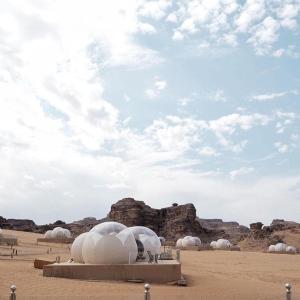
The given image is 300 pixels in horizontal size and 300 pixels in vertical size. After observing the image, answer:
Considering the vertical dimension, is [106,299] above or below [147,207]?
below

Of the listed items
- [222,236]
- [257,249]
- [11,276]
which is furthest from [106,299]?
[222,236]

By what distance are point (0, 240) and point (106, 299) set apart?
127 ft

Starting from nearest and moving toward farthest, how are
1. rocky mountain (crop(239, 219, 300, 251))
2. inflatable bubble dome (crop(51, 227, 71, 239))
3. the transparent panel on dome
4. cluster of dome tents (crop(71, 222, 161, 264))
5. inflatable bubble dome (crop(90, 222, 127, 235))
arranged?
cluster of dome tents (crop(71, 222, 161, 264))
the transparent panel on dome
inflatable bubble dome (crop(90, 222, 127, 235))
inflatable bubble dome (crop(51, 227, 71, 239))
rocky mountain (crop(239, 219, 300, 251))

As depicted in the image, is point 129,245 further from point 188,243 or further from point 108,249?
point 188,243

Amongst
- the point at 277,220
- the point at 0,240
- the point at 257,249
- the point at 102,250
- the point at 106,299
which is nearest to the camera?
the point at 106,299

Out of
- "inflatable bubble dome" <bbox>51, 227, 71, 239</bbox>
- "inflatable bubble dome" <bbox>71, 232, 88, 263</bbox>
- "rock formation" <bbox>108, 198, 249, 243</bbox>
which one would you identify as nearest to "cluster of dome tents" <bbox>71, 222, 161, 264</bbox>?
"inflatable bubble dome" <bbox>71, 232, 88, 263</bbox>

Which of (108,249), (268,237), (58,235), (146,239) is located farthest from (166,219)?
(108,249)

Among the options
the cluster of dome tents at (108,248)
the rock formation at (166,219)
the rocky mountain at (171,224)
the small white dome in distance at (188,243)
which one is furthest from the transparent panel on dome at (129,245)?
the rock formation at (166,219)

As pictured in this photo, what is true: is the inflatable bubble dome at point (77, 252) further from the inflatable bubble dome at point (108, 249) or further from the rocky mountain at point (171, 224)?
the rocky mountain at point (171, 224)

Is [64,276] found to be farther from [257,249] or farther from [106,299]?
[257,249]

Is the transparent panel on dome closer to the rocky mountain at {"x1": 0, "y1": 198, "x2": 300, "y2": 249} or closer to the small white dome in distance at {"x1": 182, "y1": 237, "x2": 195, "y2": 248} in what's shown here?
the small white dome in distance at {"x1": 182, "y1": 237, "x2": 195, "y2": 248}

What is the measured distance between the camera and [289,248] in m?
64.0

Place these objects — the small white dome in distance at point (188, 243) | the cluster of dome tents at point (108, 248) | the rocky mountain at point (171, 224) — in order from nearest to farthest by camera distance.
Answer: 1. the cluster of dome tents at point (108, 248)
2. the small white dome in distance at point (188, 243)
3. the rocky mountain at point (171, 224)

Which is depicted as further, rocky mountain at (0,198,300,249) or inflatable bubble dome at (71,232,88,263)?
rocky mountain at (0,198,300,249)
